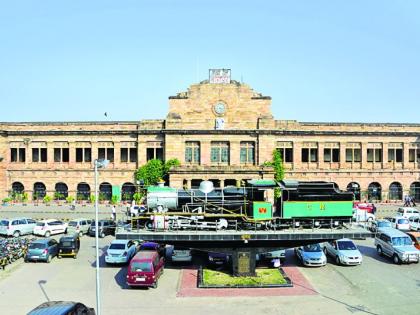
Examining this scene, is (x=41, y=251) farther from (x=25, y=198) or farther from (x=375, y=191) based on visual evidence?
(x=375, y=191)

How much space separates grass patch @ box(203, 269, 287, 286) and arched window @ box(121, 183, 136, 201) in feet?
117

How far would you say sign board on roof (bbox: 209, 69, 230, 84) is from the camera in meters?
58.9

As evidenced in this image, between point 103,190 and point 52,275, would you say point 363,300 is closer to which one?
point 52,275

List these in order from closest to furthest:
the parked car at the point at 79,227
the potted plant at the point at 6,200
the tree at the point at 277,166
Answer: the parked car at the point at 79,227
the tree at the point at 277,166
the potted plant at the point at 6,200

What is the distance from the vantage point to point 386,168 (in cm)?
6241

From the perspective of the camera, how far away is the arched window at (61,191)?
202 ft

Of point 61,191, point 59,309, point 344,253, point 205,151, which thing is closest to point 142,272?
point 59,309

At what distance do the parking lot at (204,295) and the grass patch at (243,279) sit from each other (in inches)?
65.7

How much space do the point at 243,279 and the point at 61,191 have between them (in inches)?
1693

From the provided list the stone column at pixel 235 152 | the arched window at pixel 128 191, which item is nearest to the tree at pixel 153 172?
the arched window at pixel 128 191

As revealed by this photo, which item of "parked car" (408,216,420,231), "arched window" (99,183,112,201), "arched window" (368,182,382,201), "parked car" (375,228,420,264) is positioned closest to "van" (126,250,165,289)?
"parked car" (375,228,420,264)

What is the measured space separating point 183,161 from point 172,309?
Result: 125 ft

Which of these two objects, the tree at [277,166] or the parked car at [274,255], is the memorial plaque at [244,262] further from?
the tree at [277,166]

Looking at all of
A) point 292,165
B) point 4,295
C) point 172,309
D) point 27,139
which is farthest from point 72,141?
point 172,309
